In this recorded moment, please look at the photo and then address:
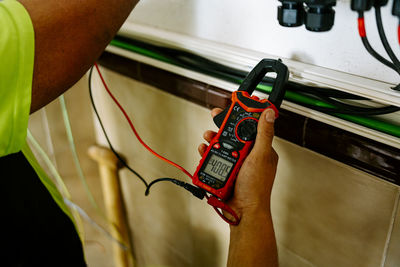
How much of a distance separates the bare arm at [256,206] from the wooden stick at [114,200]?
0.75m

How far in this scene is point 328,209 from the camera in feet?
2.43

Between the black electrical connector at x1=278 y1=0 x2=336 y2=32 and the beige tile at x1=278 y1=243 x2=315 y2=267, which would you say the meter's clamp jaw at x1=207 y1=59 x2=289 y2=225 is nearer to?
the black electrical connector at x1=278 y1=0 x2=336 y2=32

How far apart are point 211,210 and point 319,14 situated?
24.2 inches

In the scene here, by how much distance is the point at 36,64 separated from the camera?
58 centimetres

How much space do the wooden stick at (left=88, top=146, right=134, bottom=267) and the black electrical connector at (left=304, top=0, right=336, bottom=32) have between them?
918 mm

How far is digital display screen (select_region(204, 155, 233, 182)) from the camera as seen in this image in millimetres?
632

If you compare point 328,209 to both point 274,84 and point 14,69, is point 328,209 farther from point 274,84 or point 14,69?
point 14,69

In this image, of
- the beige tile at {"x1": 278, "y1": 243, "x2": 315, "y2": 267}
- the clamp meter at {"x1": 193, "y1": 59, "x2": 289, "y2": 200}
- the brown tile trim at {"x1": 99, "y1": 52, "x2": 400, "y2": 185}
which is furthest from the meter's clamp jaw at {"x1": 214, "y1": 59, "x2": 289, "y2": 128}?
the beige tile at {"x1": 278, "y1": 243, "x2": 315, "y2": 267}

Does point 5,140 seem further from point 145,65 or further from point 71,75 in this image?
point 145,65

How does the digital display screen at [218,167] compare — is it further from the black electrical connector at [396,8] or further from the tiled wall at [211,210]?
the black electrical connector at [396,8]

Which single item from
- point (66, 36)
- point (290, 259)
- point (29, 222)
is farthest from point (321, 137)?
point (29, 222)

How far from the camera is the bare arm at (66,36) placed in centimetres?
58

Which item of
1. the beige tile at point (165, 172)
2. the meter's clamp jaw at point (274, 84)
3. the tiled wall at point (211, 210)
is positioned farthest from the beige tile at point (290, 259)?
the meter's clamp jaw at point (274, 84)

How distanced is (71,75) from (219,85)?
0.31 metres
